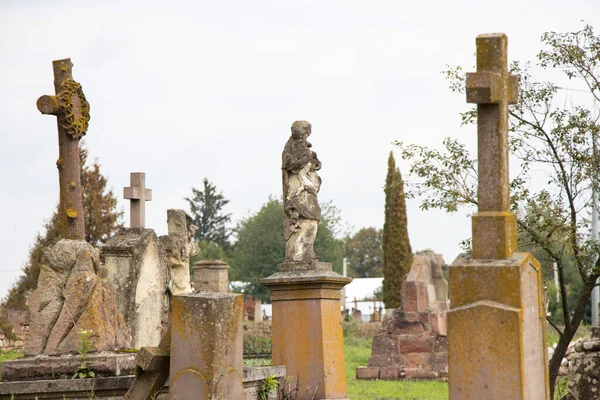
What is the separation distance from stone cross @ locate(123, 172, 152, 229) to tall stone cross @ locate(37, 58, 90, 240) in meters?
5.81

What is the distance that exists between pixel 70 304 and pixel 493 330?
3.83m

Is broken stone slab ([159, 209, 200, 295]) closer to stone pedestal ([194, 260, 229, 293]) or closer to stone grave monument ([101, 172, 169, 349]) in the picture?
stone grave monument ([101, 172, 169, 349])

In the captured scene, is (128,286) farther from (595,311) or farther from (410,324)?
(595,311)

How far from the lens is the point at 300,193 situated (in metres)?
12.7

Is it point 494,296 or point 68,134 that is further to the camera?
point 68,134

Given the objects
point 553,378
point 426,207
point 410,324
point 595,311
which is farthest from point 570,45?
point 595,311

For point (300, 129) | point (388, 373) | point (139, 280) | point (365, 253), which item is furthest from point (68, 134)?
point (365, 253)

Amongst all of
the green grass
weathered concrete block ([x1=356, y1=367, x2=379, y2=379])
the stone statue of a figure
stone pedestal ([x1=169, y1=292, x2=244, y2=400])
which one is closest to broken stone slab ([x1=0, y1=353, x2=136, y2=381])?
stone pedestal ([x1=169, y1=292, x2=244, y2=400])

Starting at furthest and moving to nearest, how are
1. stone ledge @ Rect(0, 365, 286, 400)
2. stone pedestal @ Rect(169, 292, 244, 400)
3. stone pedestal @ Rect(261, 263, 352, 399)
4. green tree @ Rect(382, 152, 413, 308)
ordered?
green tree @ Rect(382, 152, 413, 308)
stone pedestal @ Rect(261, 263, 352, 399)
stone ledge @ Rect(0, 365, 286, 400)
stone pedestal @ Rect(169, 292, 244, 400)

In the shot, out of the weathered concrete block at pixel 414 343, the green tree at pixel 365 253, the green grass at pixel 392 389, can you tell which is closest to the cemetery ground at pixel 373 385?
the green grass at pixel 392 389

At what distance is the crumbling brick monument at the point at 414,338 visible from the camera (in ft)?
77.5

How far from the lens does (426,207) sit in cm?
1352

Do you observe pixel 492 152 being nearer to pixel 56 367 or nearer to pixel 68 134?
pixel 56 367

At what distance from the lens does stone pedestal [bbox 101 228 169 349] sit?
1293 centimetres
